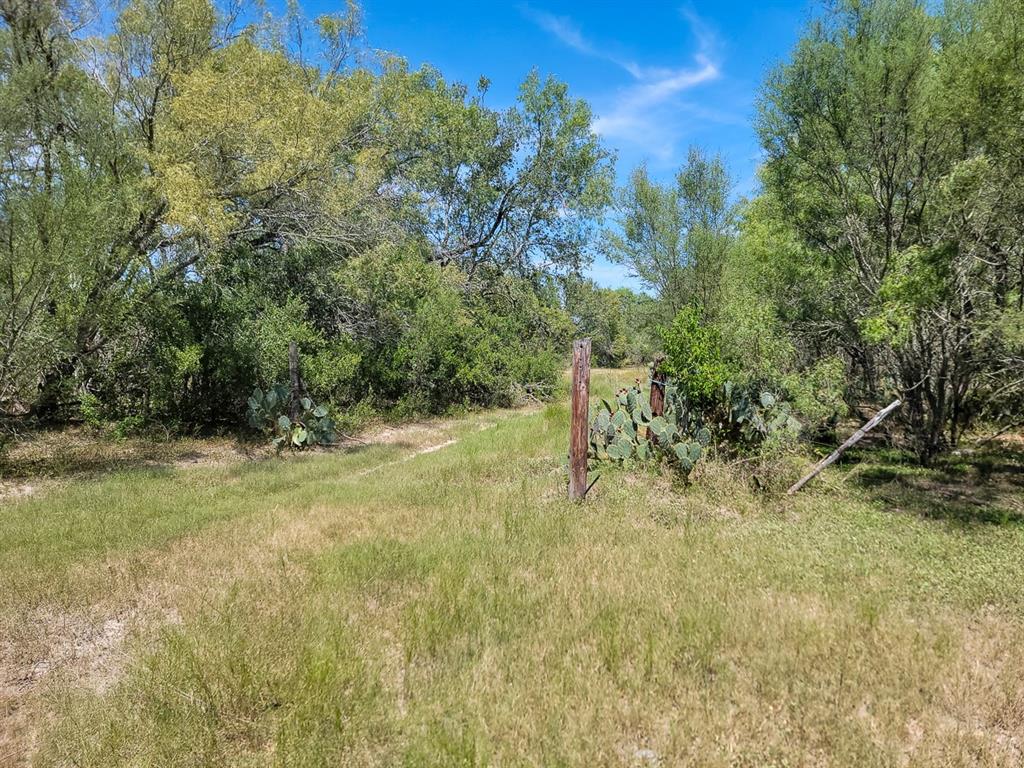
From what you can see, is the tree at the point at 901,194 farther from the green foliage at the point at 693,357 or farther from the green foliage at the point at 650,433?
the green foliage at the point at 650,433

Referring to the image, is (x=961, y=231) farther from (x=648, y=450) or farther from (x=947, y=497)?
(x=648, y=450)

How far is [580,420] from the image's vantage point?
7.76 m

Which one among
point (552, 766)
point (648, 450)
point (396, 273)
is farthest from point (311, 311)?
point (552, 766)

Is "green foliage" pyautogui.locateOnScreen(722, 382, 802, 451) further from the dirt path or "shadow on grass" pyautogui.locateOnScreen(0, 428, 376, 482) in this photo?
"shadow on grass" pyautogui.locateOnScreen(0, 428, 376, 482)

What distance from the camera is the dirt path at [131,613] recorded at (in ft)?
12.0

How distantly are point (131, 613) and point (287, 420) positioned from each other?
325 inches

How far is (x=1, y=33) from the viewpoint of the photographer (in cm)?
1073

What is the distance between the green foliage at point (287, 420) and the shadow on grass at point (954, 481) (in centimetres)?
1093

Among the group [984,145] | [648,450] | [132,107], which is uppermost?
[132,107]

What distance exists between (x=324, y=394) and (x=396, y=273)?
4.60 meters

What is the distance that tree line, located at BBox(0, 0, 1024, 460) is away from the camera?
838cm

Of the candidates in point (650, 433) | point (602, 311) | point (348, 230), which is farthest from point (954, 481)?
point (602, 311)

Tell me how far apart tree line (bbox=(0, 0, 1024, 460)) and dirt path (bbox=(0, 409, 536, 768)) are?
19.3ft

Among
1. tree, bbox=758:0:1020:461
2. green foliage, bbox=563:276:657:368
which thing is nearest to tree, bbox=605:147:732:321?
green foliage, bbox=563:276:657:368
